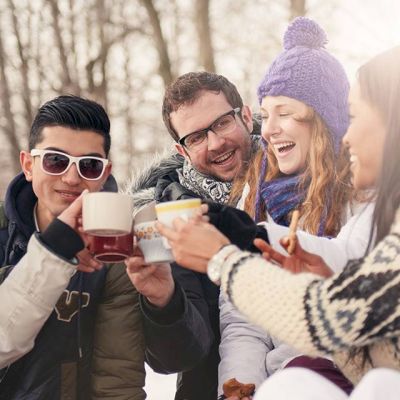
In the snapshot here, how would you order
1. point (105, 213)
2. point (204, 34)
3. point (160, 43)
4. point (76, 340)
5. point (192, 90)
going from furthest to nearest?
1. point (160, 43)
2. point (204, 34)
3. point (192, 90)
4. point (76, 340)
5. point (105, 213)

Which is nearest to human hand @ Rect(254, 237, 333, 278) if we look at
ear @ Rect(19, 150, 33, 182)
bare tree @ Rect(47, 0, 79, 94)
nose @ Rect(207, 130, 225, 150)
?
ear @ Rect(19, 150, 33, 182)

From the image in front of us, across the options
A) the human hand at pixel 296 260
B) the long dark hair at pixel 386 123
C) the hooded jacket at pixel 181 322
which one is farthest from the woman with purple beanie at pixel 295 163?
the long dark hair at pixel 386 123

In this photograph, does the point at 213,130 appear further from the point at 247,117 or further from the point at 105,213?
the point at 105,213

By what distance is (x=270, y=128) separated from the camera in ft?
8.27

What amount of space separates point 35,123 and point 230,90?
3.45ft

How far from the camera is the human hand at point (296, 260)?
170 centimetres

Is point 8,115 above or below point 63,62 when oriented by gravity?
below

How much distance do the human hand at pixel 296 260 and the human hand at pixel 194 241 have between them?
145 mm

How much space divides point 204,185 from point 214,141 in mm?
213

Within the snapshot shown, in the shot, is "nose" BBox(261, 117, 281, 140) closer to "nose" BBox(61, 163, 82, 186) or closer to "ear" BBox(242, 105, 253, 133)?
"ear" BBox(242, 105, 253, 133)

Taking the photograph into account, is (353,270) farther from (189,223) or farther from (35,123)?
(35,123)

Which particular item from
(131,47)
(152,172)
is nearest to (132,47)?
(131,47)

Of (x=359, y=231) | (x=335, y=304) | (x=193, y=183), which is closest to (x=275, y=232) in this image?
(x=359, y=231)

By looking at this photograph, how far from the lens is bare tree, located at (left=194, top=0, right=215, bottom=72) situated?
8.72m
